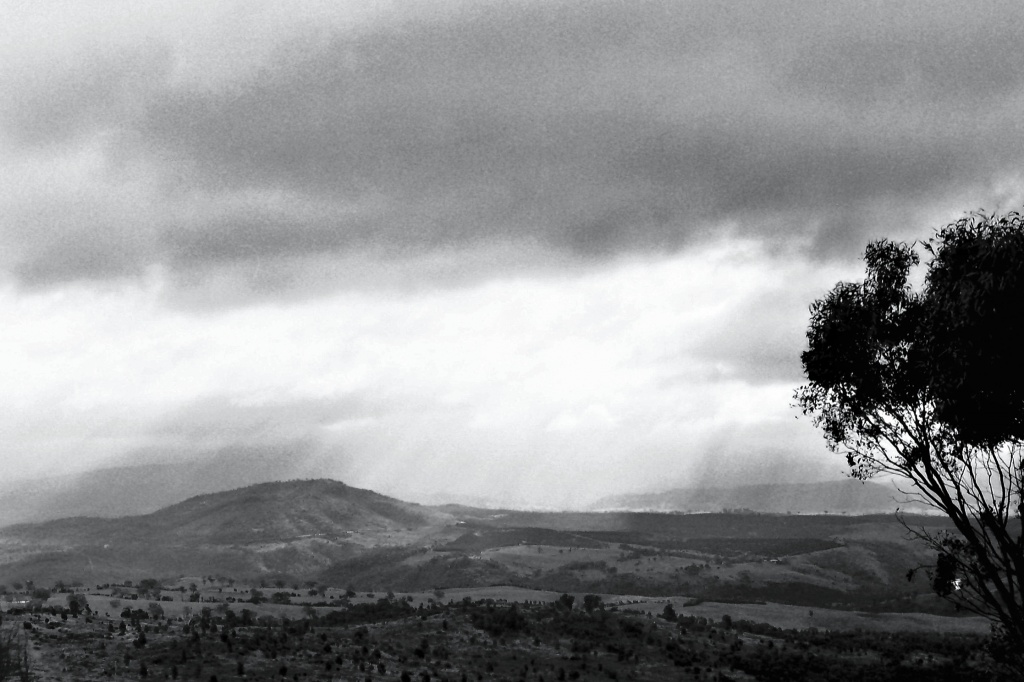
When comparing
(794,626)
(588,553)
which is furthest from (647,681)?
(588,553)

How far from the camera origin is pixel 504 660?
5728 centimetres

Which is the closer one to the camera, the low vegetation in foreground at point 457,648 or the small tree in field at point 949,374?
the small tree in field at point 949,374

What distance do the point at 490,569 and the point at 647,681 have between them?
117602 millimetres

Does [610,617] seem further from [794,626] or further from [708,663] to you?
[794,626]

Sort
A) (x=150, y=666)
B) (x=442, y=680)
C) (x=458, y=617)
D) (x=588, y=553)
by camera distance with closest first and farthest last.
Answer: (x=150, y=666) < (x=442, y=680) < (x=458, y=617) < (x=588, y=553)

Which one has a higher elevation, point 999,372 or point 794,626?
point 999,372

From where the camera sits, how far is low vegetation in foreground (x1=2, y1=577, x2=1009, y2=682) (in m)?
48.5

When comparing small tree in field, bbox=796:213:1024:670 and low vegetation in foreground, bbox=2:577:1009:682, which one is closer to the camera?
small tree in field, bbox=796:213:1024:670

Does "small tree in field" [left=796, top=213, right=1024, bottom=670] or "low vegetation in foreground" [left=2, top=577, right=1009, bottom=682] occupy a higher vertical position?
"small tree in field" [left=796, top=213, right=1024, bottom=670]

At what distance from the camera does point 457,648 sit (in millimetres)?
59406

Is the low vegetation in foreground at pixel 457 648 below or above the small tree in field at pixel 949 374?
below

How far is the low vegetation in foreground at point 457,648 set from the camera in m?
48.5

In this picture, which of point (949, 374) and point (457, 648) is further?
point (457, 648)

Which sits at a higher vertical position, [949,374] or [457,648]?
[949,374]
